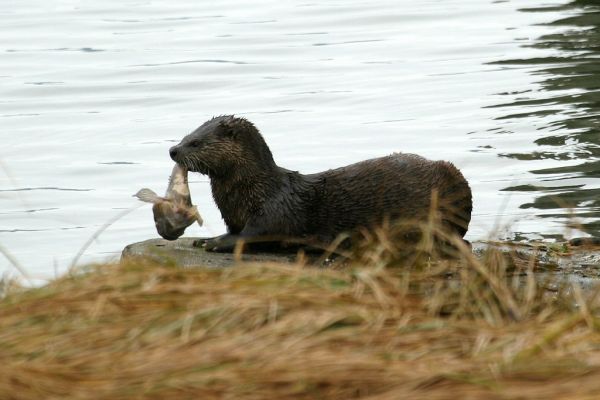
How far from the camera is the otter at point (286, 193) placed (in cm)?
748

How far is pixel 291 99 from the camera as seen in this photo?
14281 mm

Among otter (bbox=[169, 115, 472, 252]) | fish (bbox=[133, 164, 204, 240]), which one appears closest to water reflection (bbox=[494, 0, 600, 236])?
otter (bbox=[169, 115, 472, 252])

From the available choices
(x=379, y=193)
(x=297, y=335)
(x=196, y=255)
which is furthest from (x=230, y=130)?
(x=297, y=335)

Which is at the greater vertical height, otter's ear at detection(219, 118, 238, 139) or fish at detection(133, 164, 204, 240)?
otter's ear at detection(219, 118, 238, 139)

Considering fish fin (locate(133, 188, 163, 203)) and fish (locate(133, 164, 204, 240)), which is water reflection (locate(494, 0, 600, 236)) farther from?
fish fin (locate(133, 188, 163, 203))

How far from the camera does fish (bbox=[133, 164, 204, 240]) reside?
724 centimetres

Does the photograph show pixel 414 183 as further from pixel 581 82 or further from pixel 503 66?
pixel 503 66

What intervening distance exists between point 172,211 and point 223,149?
43 cm

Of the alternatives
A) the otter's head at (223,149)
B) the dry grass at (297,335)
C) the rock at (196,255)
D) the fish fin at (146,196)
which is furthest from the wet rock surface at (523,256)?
the dry grass at (297,335)

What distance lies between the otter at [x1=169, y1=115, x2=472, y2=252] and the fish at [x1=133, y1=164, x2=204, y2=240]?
18 centimetres

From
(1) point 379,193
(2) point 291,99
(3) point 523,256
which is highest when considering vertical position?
(2) point 291,99

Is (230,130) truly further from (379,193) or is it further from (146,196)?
(379,193)

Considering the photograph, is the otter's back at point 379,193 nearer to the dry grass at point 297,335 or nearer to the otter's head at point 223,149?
the otter's head at point 223,149

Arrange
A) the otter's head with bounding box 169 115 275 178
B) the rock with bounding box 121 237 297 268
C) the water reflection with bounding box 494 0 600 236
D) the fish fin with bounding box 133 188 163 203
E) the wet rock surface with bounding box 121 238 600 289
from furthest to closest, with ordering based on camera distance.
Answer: the water reflection with bounding box 494 0 600 236 → the otter's head with bounding box 169 115 275 178 → the fish fin with bounding box 133 188 163 203 → the rock with bounding box 121 237 297 268 → the wet rock surface with bounding box 121 238 600 289
